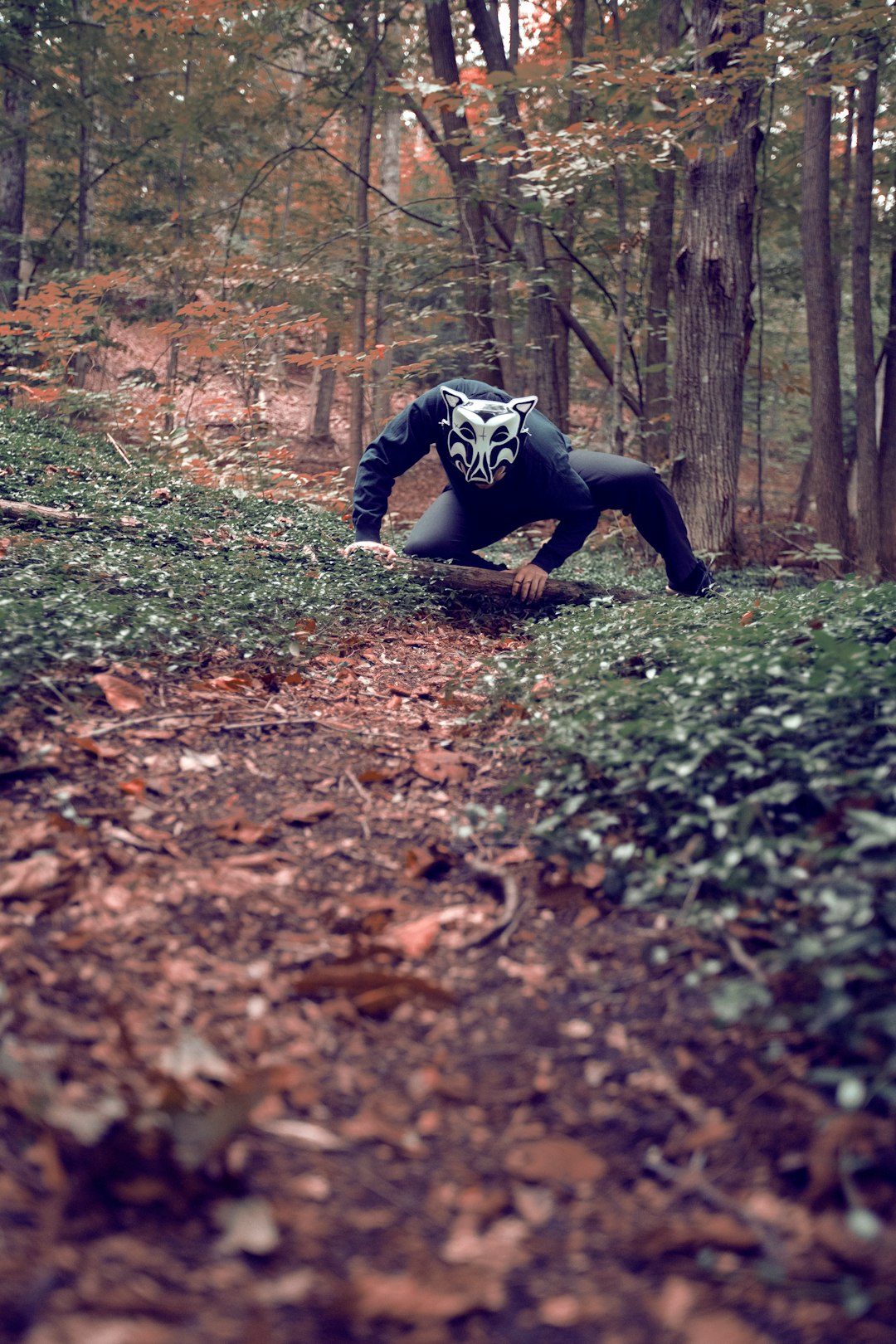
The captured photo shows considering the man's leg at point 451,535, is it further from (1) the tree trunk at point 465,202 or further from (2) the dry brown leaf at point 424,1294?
(2) the dry brown leaf at point 424,1294

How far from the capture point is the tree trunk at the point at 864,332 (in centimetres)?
995

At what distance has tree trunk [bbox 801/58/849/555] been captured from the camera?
991 centimetres

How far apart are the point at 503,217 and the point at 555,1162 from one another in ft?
38.8

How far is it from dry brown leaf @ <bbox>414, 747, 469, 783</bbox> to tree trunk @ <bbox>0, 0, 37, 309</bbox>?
11.3 meters

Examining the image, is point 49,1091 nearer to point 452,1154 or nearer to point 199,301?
point 452,1154

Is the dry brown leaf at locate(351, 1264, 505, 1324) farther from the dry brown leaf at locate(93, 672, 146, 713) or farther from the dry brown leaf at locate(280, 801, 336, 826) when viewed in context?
the dry brown leaf at locate(93, 672, 146, 713)

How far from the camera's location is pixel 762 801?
A: 228 cm

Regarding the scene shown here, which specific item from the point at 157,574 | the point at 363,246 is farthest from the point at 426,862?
the point at 363,246

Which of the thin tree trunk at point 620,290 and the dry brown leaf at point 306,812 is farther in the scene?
the thin tree trunk at point 620,290

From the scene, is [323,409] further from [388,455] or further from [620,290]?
[388,455]

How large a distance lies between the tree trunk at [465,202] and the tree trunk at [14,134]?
5375 mm

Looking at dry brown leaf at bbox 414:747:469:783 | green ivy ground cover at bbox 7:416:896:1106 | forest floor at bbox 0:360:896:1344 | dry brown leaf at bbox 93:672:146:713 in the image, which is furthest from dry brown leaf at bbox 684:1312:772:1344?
dry brown leaf at bbox 93:672:146:713

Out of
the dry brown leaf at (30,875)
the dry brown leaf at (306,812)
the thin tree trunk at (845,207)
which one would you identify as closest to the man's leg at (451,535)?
the dry brown leaf at (306,812)

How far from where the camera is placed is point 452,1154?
1541 millimetres
